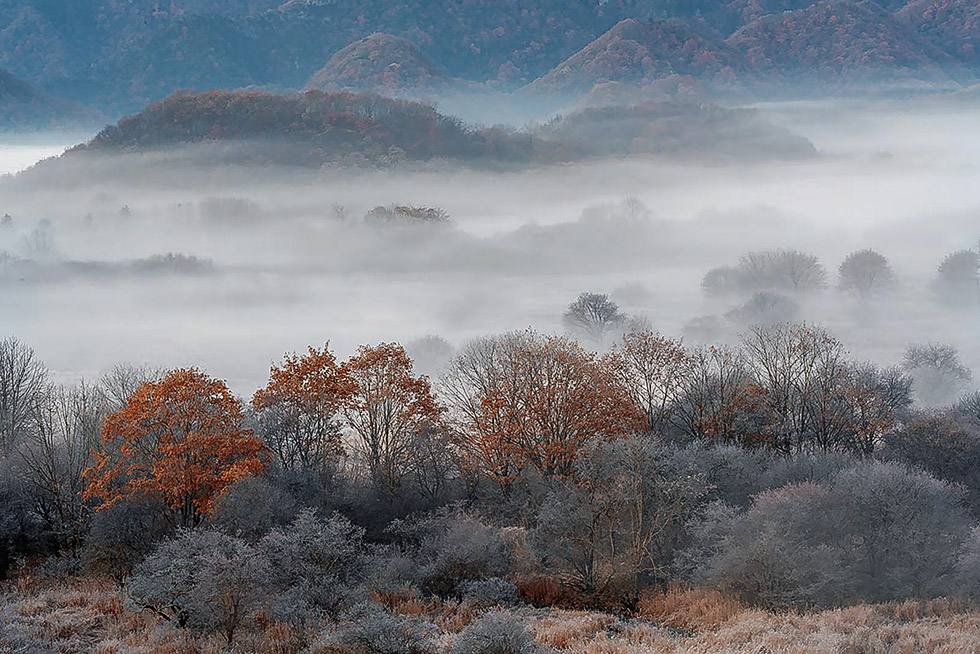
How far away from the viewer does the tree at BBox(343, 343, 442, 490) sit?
111 ft

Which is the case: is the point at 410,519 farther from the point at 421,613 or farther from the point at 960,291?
the point at 960,291

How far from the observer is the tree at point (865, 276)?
123750 millimetres

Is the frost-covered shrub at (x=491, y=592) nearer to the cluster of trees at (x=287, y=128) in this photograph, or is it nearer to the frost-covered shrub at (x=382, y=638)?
the frost-covered shrub at (x=382, y=638)

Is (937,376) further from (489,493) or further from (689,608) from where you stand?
(689,608)

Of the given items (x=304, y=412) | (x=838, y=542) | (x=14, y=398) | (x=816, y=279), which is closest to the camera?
(x=838, y=542)

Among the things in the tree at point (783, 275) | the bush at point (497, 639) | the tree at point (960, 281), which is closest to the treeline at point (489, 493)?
the bush at point (497, 639)

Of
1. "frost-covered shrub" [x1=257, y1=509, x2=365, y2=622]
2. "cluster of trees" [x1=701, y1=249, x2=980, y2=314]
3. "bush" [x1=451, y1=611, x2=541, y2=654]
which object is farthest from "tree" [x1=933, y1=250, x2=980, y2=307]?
"bush" [x1=451, y1=611, x2=541, y2=654]

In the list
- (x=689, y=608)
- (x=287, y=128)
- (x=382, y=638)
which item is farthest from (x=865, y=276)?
(x=287, y=128)

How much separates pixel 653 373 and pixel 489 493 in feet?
39.6

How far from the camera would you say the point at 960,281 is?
129 m

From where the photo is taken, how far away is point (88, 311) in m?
160

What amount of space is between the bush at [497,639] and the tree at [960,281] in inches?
5163

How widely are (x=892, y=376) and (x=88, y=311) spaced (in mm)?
152160

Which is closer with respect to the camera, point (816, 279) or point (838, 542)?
point (838, 542)
